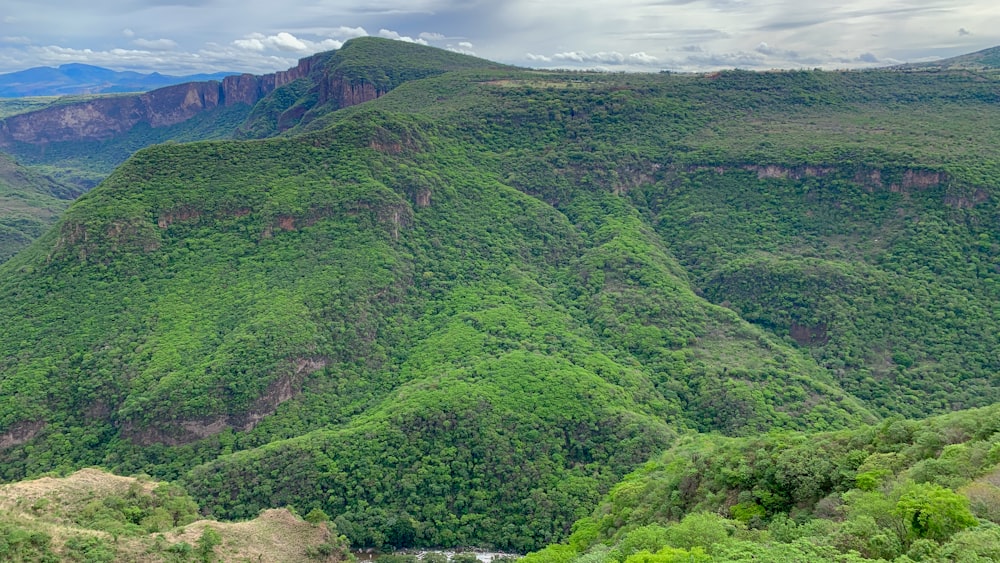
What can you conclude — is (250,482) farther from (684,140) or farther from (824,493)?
(684,140)

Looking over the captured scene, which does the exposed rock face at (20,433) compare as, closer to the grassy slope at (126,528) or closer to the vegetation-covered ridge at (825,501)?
the grassy slope at (126,528)

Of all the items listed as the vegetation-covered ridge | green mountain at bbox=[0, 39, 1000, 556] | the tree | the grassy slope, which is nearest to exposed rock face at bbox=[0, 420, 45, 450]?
green mountain at bbox=[0, 39, 1000, 556]

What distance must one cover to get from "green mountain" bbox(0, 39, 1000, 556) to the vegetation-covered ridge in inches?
61.1

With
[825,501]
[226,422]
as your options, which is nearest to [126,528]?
[226,422]

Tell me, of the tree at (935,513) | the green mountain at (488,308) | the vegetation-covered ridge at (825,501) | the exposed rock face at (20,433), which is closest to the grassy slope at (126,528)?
the green mountain at (488,308)

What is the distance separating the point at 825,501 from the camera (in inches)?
1508

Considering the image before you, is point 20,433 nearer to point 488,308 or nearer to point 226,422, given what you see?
point 226,422

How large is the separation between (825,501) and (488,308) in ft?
272

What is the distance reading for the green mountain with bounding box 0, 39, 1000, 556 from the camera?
8350 centimetres

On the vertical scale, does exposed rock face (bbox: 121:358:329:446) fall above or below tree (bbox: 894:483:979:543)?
below

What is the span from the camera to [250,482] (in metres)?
79.6

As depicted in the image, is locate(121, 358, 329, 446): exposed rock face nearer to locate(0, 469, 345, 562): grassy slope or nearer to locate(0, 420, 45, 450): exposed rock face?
locate(0, 420, 45, 450): exposed rock face

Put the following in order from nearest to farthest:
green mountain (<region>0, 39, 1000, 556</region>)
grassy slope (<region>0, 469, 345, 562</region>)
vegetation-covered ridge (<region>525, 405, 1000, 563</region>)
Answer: vegetation-covered ridge (<region>525, 405, 1000, 563</region>) < grassy slope (<region>0, 469, 345, 562</region>) < green mountain (<region>0, 39, 1000, 556</region>)

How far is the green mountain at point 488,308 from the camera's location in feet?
274
